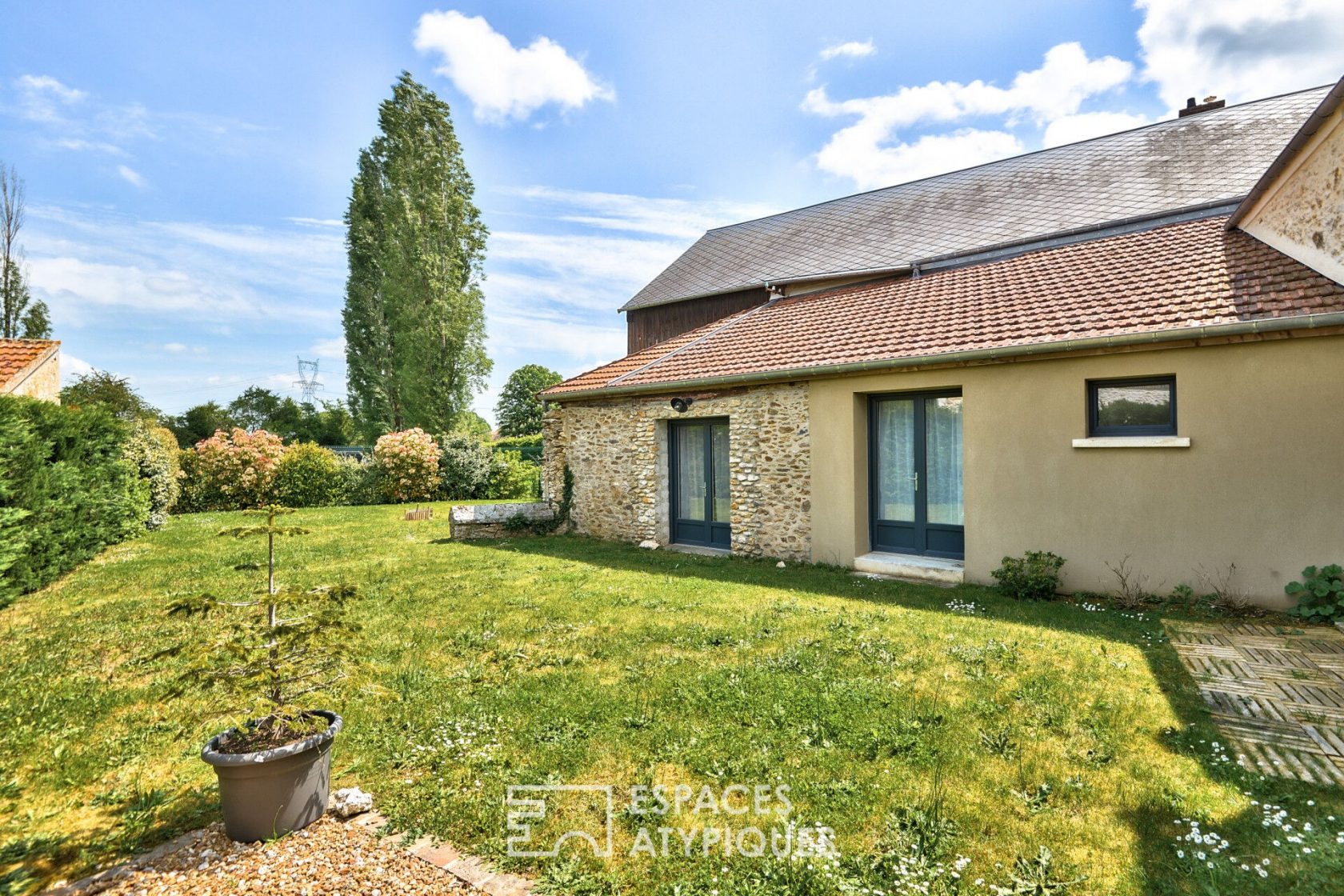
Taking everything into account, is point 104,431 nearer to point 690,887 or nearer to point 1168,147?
point 690,887

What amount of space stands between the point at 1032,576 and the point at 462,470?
17543 millimetres

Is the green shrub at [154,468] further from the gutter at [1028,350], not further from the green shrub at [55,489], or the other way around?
the gutter at [1028,350]

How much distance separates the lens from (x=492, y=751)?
3.48 metres

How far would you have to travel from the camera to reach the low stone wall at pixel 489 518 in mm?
12312

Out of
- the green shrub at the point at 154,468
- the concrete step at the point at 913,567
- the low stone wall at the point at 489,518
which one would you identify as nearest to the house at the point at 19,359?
the green shrub at the point at 154,468

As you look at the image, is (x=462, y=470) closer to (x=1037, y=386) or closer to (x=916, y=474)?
(x=916, y=474)

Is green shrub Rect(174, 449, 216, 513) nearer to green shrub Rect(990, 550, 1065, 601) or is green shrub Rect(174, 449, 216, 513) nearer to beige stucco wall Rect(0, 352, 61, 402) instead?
beige stucco wall Rect(0, 352, 61, 402)

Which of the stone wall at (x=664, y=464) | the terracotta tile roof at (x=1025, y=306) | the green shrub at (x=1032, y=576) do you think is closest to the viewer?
the terracotta tile roof at (x=1025, y=306)

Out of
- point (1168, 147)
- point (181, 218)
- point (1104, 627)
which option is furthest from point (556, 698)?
point (181, 218)

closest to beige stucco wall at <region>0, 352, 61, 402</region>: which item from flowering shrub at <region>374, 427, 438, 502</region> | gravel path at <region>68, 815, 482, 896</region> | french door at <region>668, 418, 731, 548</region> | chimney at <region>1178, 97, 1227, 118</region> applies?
flowering shrub at <region>374, 427, 438, 502</region>

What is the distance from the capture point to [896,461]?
28.3 ft

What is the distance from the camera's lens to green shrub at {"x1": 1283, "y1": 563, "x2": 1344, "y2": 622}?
5586 millimetres

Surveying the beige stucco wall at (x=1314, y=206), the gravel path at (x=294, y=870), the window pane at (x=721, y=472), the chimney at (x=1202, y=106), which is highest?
the chimney at (x=1202, y=106)

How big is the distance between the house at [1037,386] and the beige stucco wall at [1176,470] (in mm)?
19
